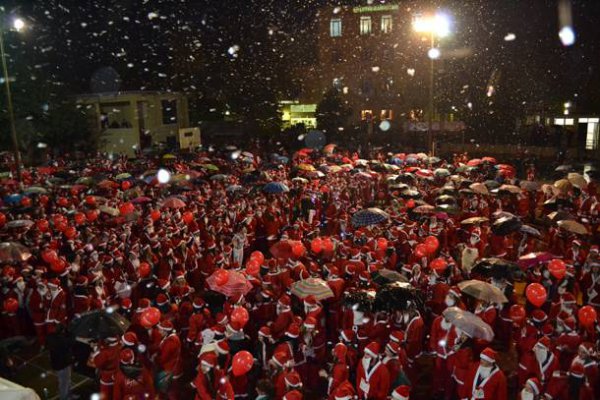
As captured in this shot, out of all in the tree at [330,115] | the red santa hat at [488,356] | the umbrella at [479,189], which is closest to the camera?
the red santa hat at [488,356]

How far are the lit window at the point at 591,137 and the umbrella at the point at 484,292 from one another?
26347 mm

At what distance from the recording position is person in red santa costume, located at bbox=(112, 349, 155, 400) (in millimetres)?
5668

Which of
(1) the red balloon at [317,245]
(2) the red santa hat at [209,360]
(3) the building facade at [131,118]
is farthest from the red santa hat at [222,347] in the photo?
(3) the building facade at [131,118]

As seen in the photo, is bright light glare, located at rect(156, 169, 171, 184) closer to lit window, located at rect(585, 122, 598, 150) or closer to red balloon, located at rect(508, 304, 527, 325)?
red balloon, located at rect(508, 304, 527, 325)

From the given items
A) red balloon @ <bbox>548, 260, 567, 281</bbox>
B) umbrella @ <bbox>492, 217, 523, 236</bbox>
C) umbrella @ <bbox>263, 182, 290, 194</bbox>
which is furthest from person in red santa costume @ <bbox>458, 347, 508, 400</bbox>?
umbrella @ <bbox>263, 182, 290, 194</bbox>

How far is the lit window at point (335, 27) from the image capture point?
41925mm

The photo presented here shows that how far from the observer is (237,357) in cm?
573

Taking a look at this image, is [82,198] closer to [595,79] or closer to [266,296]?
[266,296]

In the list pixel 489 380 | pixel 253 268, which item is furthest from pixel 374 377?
pixel 253 268

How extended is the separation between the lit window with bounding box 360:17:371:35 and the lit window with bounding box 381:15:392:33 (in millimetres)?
1078

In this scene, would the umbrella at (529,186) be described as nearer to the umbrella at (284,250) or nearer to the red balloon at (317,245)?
the red balloon at (317,245)

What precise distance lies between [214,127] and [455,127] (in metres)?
19.8

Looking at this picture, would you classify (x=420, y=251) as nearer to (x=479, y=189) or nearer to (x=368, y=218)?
(x=368, y=218)

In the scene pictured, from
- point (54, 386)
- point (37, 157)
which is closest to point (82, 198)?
point (54, 386)
